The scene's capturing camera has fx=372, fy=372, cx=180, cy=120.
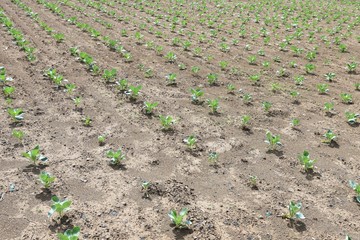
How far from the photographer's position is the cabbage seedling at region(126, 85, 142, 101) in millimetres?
8641

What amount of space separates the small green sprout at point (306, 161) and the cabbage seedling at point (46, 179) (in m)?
4.04

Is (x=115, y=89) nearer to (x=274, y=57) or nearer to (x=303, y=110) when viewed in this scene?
(x=303, y=110)

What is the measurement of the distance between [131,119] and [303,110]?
4038mm

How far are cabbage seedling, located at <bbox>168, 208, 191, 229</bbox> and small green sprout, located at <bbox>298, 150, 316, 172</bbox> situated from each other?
246cm

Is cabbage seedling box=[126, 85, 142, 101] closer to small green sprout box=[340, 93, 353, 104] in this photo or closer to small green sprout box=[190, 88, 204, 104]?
small green sprout box=[190, 88, 204, 104]

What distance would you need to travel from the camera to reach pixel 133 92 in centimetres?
868

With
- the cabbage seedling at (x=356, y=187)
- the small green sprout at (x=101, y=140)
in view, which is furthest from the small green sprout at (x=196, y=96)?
the cabbage seedling at (x=356, y=187)

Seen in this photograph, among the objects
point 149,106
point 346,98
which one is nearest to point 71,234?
point 149,106

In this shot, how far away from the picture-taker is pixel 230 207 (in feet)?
17.5

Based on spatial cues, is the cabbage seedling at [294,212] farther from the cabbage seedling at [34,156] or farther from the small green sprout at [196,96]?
the small green sprout at [196,96]

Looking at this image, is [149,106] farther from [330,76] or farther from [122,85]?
[330,76]

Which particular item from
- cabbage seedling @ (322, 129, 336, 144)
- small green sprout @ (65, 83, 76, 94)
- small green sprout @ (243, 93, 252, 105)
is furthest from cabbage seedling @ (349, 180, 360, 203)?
small green sprout @ (65, 83, 76, 94)

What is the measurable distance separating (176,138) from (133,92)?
81.2 inches

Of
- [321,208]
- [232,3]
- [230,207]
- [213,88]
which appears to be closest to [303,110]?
[213,88]
